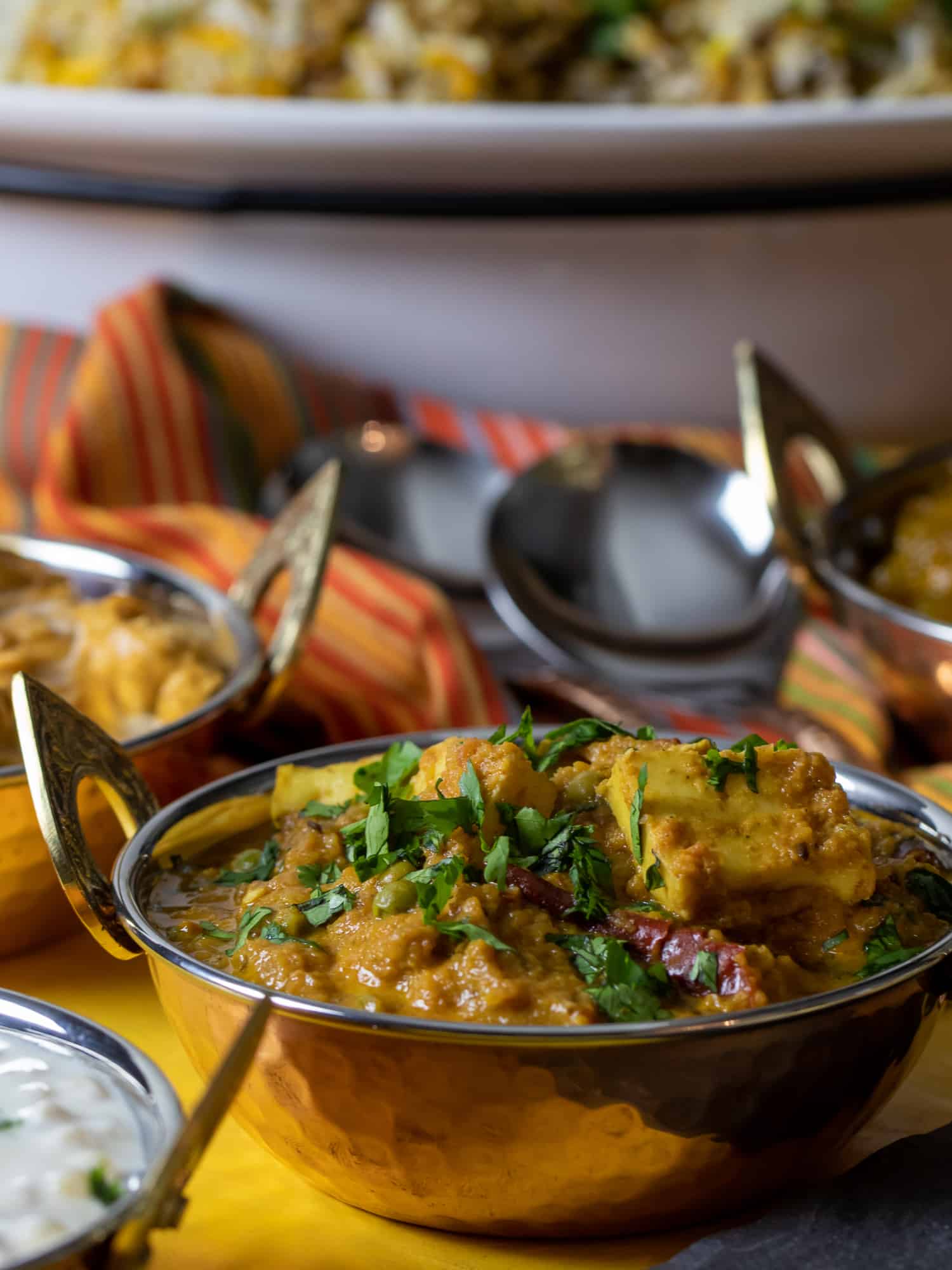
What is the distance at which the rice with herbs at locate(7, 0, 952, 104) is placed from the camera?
260cm

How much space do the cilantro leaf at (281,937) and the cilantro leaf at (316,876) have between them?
0.19ft

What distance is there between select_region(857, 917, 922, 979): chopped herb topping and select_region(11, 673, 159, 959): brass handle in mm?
487

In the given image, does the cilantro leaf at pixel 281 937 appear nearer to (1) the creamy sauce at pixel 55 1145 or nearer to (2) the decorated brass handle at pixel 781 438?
(1) the creamy sauce at pixel 55 1145

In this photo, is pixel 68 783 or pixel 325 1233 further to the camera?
pixel 68 783

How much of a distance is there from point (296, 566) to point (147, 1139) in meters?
0.87

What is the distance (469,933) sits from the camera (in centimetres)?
96

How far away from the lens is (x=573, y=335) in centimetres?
273

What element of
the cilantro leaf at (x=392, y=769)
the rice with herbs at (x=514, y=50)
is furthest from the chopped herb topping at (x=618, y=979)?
the rice with herbs at (x=514, y=50)

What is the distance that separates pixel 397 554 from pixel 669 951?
1.54 meters

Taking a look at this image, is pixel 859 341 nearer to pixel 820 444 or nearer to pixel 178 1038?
pixel 820 444

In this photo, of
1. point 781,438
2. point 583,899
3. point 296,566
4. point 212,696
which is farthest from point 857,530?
point 583,899

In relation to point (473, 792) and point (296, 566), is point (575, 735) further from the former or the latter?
point (296, 566)

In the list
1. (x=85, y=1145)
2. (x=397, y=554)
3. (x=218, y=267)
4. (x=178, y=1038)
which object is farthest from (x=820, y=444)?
(x=85, y=1145)

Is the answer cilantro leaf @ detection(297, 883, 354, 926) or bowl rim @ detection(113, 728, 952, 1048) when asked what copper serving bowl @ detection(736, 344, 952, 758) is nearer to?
bowl rim @ detection(113, 728, 952, 1048)
